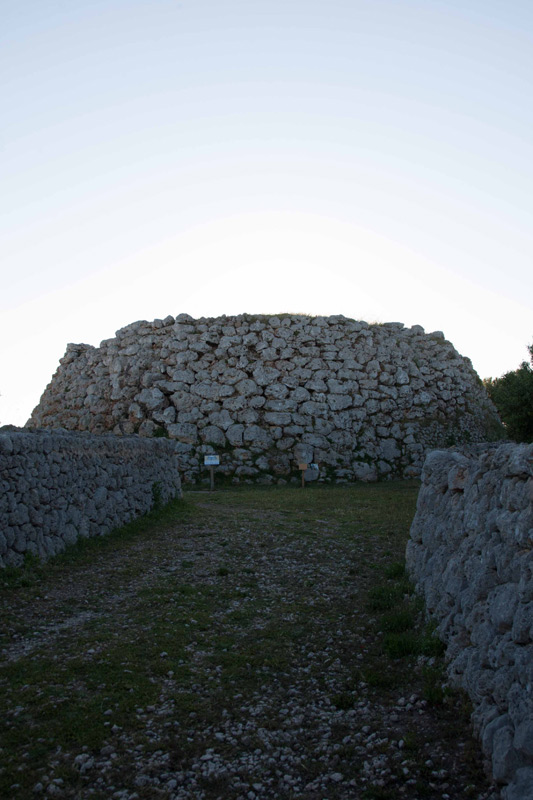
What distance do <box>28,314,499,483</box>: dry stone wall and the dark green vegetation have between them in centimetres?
1139

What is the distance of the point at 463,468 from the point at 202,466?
51.8 ft

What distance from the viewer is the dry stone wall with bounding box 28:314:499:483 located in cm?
2222

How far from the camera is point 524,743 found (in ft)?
11.9

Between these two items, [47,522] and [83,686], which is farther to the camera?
[47,522]

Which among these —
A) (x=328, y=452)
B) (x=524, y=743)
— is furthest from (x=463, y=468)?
(x=328, y=452)

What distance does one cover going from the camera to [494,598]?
4707 millimetres

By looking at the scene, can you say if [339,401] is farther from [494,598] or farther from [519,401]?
[494,598]

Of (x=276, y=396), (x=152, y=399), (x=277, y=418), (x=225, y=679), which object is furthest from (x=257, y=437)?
(x=225, y=679)

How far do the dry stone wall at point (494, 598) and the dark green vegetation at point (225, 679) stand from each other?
294mm

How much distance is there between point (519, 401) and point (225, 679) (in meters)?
13.4

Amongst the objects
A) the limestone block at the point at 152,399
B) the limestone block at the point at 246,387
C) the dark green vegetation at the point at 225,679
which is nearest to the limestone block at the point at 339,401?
the limestone block at the point at 246,387

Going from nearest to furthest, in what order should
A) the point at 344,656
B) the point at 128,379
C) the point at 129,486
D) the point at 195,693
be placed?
the point at 195,693 → the point at 344,656 → the point at 129,486 → the point at 128,379

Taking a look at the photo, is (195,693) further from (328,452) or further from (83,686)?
(328,452)

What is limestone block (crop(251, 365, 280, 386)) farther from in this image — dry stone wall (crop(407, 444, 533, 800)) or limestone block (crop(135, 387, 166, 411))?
dry stone wall (crop(407, 444, 533, 800))
